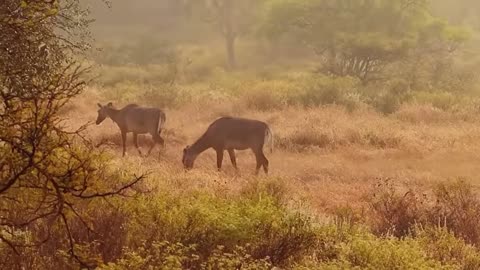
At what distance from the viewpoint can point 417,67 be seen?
101ft

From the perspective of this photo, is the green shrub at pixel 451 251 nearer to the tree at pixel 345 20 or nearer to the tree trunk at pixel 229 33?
the tree at pixel 345 20

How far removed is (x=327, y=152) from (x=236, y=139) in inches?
134

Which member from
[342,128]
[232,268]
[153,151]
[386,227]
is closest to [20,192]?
[232,268]

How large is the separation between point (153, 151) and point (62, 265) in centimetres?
1029

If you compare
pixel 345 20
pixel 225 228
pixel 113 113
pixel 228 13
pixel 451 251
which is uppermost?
pixel 345 20

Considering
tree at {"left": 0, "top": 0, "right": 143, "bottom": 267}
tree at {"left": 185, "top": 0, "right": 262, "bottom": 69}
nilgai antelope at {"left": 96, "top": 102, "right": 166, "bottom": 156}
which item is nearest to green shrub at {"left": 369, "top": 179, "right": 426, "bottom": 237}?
tree at {"left": 0, "top": 0, "right": 143, "bottom": 267}

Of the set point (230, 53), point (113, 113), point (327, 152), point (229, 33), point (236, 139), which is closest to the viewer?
point (236, 139)

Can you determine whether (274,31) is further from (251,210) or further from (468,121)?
(251,210)

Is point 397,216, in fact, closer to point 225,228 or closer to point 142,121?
point 225,228

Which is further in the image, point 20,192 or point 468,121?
point 468,121

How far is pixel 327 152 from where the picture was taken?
54.3 ft

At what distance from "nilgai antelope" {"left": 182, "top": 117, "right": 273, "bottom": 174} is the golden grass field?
1.26ft

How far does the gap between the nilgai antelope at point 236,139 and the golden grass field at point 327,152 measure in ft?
1.26

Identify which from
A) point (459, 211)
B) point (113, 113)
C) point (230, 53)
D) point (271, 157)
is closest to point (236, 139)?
point (271, 157)
